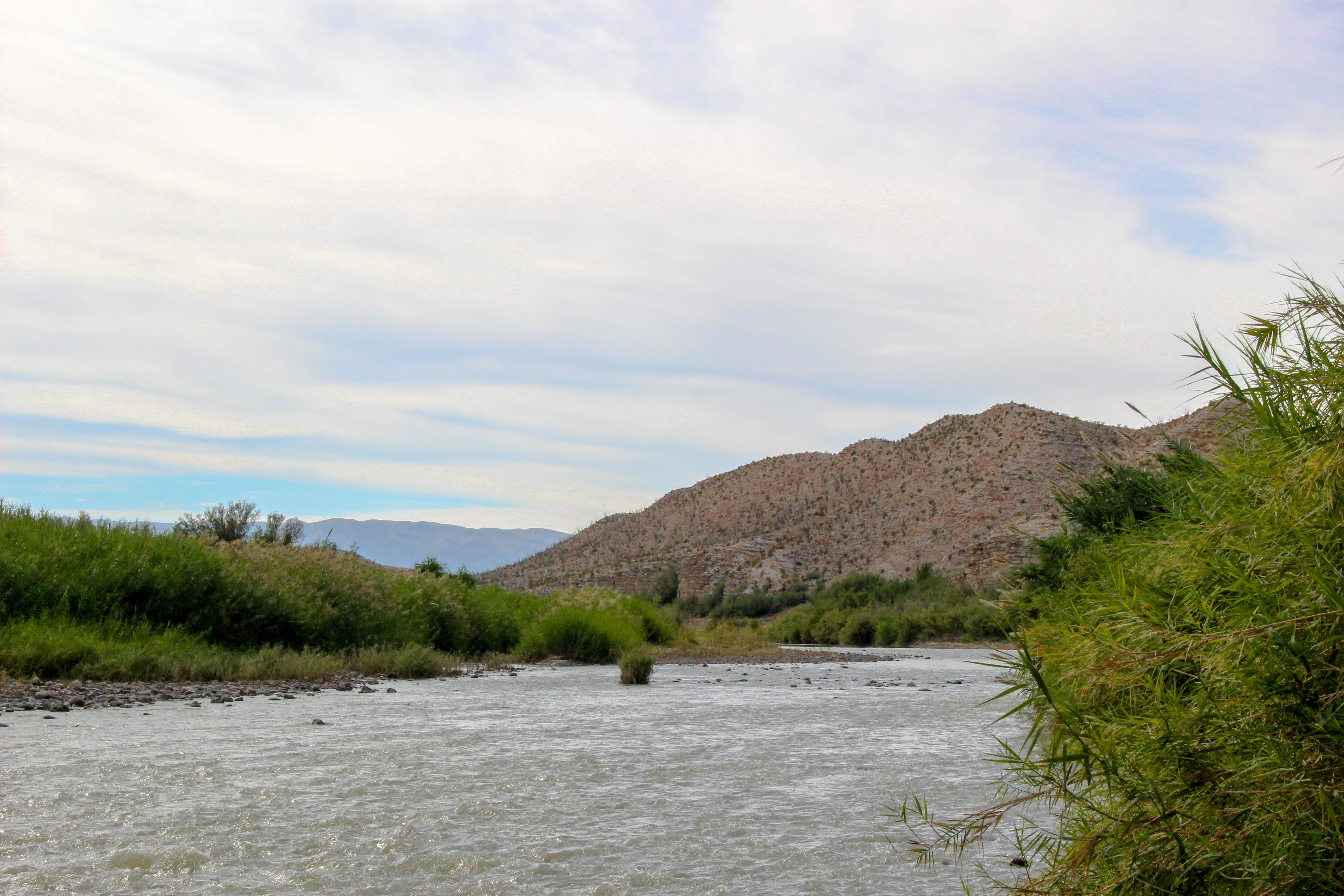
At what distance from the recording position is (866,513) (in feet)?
241

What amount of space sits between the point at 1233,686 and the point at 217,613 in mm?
16917

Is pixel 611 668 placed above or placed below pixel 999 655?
below

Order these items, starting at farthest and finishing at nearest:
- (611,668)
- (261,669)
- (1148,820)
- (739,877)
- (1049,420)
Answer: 1. (1049,420)
2. (611,668)
3. (261,669)
4. (739,877)
5. (1148,820)

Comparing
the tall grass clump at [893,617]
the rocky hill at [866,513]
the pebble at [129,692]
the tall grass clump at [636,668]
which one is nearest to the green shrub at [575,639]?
the tall grass clump at [636,668]

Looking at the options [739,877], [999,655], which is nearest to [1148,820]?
[999,655]

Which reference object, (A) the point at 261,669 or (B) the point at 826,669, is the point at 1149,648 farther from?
(B) the point at 826,669

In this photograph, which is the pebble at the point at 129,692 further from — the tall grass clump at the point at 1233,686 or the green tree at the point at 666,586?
the green tree at the point at 666,586

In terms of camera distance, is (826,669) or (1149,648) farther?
(826,669)

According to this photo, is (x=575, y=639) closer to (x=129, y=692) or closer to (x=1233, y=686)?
(x=129, y=692)

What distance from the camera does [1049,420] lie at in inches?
2886

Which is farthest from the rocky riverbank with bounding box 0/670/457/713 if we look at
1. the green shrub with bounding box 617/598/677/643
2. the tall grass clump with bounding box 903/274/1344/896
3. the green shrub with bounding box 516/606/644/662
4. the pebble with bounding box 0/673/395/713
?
the green shrub with bounding box 617/598/677/643

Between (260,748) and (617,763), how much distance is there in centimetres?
311

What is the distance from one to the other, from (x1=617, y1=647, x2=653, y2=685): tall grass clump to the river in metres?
4.25

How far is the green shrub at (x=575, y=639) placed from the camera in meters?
23.8
